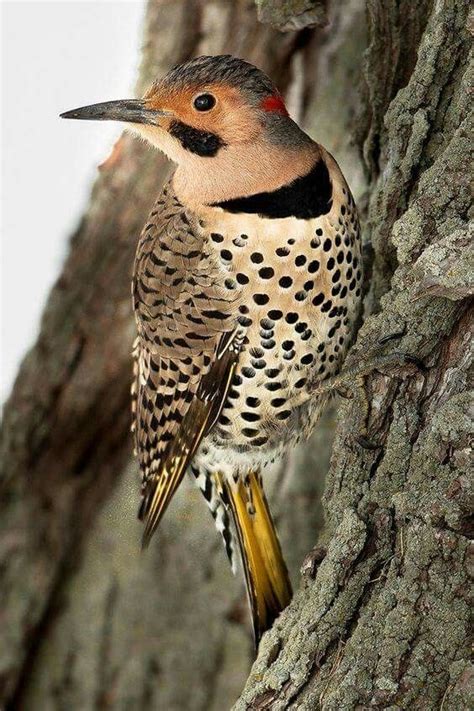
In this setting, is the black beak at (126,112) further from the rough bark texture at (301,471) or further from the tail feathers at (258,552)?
the tail feathers at (258,552)

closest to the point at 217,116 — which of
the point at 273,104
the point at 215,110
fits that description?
the point at 215,110

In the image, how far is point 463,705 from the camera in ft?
6.46

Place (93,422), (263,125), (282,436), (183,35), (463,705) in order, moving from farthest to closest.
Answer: (93,422)
(183,35)
(282,436)
(263,125)
(463,705)

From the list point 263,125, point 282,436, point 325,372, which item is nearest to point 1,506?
point 282,436

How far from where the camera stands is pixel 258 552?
3045 mm

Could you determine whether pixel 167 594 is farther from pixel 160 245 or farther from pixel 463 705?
pixel 463 705

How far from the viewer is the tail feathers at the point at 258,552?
2980 millimetres

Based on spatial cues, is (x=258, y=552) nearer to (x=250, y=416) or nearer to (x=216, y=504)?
(x=216, y=504)

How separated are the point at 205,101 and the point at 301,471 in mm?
1728

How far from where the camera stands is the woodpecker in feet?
8.37

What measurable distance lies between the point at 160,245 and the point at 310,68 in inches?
54.4

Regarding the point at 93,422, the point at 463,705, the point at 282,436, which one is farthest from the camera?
the point at 93,422

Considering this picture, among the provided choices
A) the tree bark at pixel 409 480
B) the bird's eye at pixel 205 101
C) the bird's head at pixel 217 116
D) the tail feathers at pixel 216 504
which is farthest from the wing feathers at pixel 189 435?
the bird's eye at pixel 205 101

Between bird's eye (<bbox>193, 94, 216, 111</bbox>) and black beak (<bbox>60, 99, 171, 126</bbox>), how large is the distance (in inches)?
3.4
